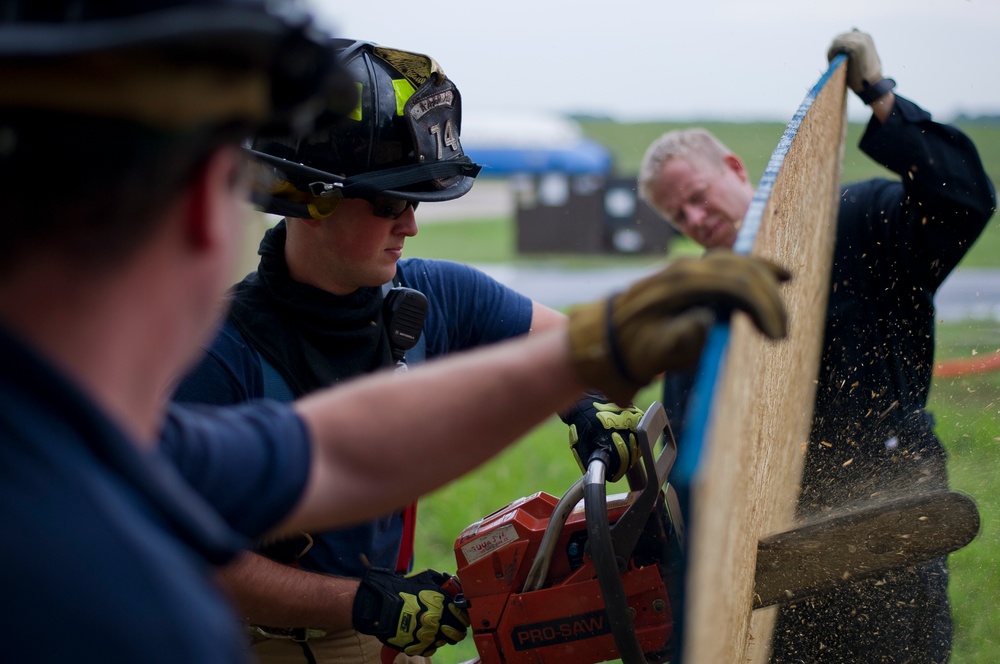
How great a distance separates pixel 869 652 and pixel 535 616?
126 cm

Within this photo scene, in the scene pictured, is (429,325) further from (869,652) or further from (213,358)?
(869,652)

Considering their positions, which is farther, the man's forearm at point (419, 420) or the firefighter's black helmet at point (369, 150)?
the firefighter's black helmet at point (369, 150)

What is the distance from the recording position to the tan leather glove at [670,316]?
Result: 125cm

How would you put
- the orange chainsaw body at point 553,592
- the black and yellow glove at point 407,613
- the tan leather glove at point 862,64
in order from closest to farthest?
1. the orange chainsaw body at point 553,592
2. the black and yellow glove at point 407,613
3. the tan leather glove at point 862,64

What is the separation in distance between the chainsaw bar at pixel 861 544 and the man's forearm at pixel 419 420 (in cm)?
96

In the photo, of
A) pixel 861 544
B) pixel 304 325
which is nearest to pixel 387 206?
pixel 304 325

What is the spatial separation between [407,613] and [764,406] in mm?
1090

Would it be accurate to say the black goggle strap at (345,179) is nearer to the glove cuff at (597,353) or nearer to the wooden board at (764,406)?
the wooden board at (764,406)

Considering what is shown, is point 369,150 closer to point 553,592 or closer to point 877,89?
point 553,592

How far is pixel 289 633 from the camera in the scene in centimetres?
269

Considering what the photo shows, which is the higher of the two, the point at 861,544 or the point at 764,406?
the point at 764,406

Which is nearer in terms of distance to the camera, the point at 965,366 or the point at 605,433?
the point at 605,433

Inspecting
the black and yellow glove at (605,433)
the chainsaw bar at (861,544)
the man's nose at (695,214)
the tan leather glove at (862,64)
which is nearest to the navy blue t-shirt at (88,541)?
the chainsaw bar at (861,544)

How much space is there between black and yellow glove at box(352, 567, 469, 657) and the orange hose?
2.27 m
